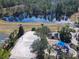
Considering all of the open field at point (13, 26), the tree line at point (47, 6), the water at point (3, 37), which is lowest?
the tree line at point (47, 6)

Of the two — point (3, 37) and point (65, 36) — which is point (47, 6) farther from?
point (65, 36)

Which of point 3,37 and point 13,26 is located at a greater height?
point 3,37

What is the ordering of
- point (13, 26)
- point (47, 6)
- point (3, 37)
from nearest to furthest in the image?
point (3, 37) → point (13, 26) → point (47, 6)

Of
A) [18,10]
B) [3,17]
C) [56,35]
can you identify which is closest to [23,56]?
[56,35]

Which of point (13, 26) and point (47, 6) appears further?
point (47, 6)

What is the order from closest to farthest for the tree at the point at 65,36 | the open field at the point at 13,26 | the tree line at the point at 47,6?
the tree at the point at 65,36 → the open field at the point at 13,26 → the tree line at the point at 47,6

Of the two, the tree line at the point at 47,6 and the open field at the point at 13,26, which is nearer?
the open field at the point at 13,26

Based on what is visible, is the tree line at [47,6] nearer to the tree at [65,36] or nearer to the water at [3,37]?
the water at [3,37]

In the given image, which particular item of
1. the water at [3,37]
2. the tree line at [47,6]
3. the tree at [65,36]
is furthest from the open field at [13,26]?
the tree at [65,36]

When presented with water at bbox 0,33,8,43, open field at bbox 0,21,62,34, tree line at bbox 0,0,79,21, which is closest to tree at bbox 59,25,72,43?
water at bbox 0,33,8,43

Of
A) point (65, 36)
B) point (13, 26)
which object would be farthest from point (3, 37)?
point (65, 36)

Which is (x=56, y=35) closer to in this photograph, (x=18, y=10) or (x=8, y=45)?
(x=8, y=45)

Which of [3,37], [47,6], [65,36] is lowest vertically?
[47,6]
